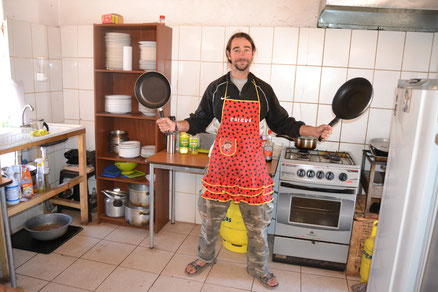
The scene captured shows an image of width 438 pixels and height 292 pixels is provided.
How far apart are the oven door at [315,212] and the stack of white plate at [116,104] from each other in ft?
4.85

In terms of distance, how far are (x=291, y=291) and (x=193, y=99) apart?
1686 mm

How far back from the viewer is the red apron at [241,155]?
6.81ft

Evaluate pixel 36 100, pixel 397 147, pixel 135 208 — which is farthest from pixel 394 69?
pixel 36 100

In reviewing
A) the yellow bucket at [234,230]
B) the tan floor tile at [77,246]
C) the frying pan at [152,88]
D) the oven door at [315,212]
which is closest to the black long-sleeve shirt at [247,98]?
the frying pan at [152,88]

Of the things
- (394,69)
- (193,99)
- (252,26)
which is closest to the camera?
(394,69)

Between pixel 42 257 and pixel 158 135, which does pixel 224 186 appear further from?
pixel 42 257

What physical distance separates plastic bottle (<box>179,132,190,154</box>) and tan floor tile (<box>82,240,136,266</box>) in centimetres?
86

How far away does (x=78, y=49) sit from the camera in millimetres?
3115

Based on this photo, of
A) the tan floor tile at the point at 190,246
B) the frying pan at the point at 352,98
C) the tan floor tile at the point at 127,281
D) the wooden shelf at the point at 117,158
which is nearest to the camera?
the frying pan at the point at 352,98

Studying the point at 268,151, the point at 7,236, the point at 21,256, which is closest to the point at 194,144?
the point at 268,151

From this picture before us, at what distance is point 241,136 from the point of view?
81.7 inches

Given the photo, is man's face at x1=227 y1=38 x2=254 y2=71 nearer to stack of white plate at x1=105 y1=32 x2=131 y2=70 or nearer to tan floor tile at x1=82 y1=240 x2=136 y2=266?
stack of white plate at x1=105 y1=32 x2=131 y2=70

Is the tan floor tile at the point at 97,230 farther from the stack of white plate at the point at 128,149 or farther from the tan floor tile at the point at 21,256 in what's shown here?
the stack of white plate at the point at 128,149

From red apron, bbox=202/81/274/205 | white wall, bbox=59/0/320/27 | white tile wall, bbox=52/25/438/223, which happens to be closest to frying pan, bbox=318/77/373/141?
red apron, bbox=202/81/274/205
